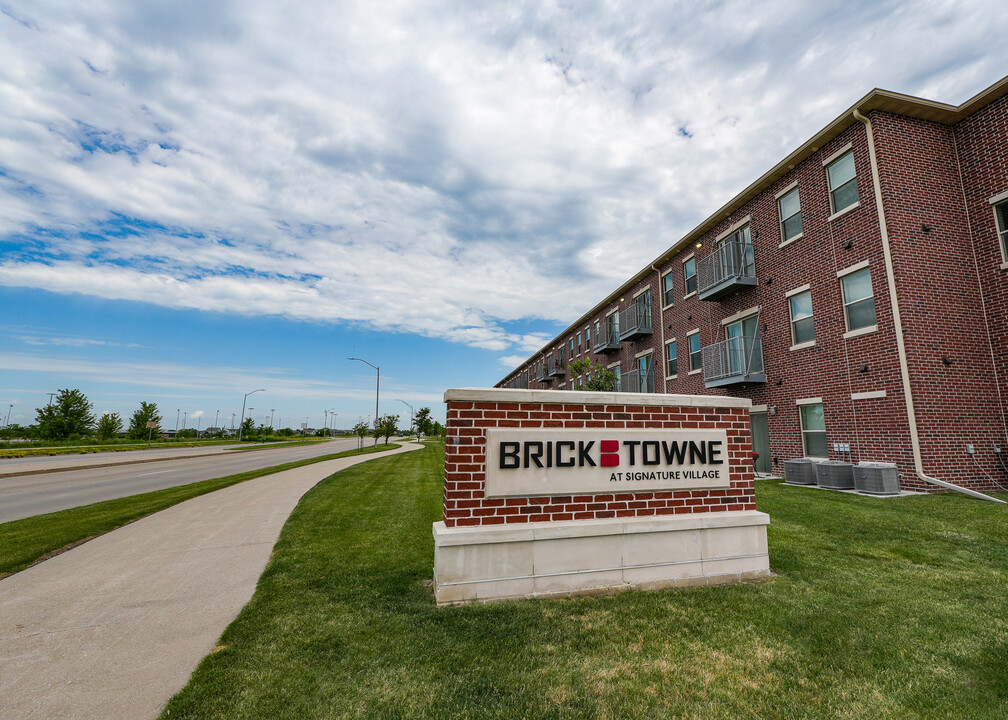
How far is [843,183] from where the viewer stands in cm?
1307

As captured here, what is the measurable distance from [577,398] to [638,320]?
20.2 meters

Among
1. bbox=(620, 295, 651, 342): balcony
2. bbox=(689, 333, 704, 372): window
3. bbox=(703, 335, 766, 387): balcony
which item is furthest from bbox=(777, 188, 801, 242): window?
bbox=(620, 295, 651, 342): balcony

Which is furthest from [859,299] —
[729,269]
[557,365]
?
[557,365]

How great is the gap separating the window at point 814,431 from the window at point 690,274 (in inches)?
307

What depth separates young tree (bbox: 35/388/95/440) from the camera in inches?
1745

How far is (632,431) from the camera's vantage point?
5.12 m

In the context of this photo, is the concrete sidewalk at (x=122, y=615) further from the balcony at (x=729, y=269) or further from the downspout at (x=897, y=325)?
Result: the balcony at (x=729, y=269)

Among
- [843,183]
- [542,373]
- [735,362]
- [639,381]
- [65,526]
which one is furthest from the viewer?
[542,373]

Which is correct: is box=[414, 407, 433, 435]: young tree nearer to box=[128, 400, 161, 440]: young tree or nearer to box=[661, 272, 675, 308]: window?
box=[128, 400, 161, 440]: young tree

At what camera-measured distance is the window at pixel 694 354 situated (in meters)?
19.6

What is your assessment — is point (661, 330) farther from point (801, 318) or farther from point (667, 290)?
point (801, 318)

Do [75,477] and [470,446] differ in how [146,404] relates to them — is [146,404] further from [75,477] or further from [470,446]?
[470,446]

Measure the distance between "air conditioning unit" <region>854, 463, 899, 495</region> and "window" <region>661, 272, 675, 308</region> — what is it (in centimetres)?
1252

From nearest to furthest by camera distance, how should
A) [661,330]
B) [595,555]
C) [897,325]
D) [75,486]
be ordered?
[595,555] < [897,325] < [75,486] < [661,330]
